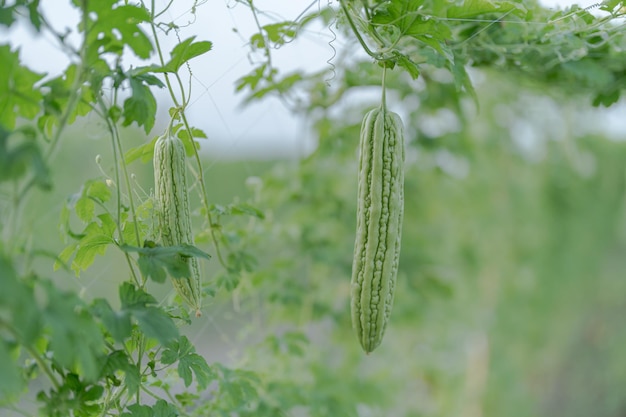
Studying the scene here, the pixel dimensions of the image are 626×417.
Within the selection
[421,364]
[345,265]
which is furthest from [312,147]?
[421,364]

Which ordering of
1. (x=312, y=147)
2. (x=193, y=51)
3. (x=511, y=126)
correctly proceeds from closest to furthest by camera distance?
1. (x=193, y=51)
2. (x=312, y=147)
3. (x=511, y=126)

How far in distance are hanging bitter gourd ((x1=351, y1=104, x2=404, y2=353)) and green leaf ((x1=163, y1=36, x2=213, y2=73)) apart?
0.22 meters

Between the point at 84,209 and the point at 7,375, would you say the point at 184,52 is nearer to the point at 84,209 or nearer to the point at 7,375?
the point at 84,209

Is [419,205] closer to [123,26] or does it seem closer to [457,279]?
[457,279]

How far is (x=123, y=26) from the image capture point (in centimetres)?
70

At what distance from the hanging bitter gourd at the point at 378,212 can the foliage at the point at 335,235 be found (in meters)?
0.08

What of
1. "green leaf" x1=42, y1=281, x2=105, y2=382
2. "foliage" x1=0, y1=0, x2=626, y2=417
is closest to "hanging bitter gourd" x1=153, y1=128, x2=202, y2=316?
"foliage" x1=0, y1=0, x2=626, y2=417

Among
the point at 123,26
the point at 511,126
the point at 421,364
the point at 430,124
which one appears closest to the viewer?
the point at 123,26

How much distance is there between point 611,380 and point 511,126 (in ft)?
5.54

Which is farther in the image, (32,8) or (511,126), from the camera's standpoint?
(511,126)

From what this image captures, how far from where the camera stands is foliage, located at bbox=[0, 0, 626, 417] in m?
0.71

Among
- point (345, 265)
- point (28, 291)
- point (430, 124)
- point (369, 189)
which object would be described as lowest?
point (28, 291)

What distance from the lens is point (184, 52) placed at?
83 cm

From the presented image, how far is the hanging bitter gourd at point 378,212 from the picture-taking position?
0.84 m
